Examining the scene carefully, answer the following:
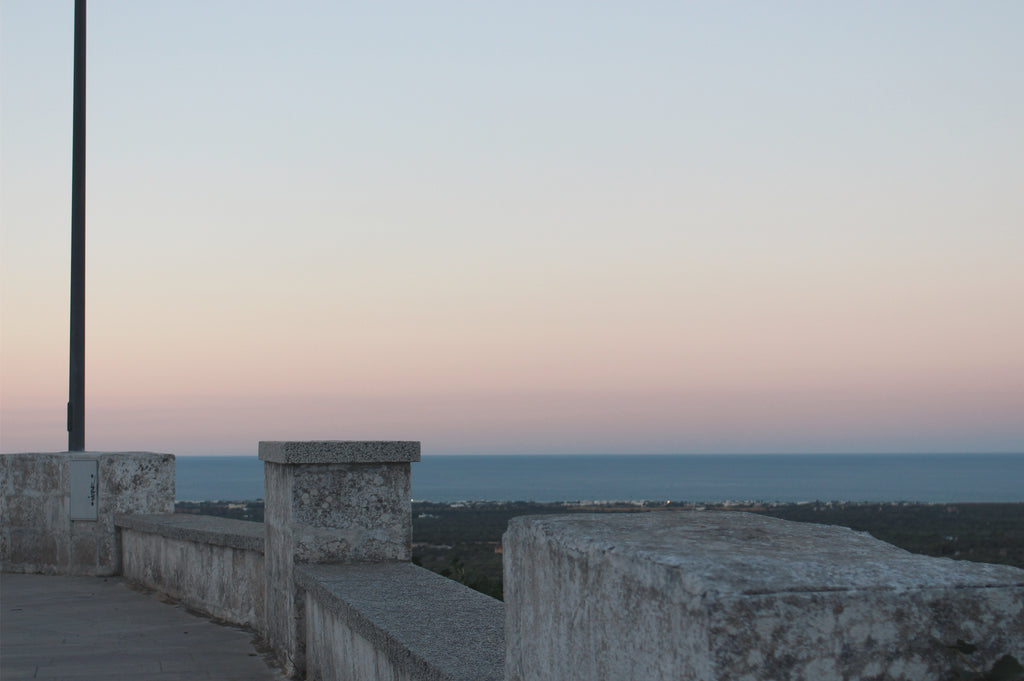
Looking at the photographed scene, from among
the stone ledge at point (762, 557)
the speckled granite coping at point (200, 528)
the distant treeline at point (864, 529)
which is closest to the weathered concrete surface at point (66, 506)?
the speckled granite coping at point (200, 528)

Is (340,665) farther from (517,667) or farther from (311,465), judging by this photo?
(517,667)

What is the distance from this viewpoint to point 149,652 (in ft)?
20.6

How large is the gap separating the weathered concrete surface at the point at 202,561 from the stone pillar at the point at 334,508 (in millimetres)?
1076

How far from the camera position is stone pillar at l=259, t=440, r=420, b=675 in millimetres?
5523

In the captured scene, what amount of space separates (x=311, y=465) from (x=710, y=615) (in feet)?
14.3

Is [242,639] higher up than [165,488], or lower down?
lower down

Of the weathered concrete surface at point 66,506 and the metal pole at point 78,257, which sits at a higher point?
the metal pole at point 78,257

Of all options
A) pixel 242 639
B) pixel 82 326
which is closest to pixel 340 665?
pixel 242 639

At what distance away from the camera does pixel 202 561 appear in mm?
7727

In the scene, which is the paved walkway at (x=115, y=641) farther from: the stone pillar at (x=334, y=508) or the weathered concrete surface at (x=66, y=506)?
the weathered concrete surface at (x=66, y=506)

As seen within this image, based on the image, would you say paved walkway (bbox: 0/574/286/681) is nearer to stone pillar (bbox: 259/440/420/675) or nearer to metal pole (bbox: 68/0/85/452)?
stone pillar (bbox: 259/440/420/675)

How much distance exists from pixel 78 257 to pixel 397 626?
8.52m

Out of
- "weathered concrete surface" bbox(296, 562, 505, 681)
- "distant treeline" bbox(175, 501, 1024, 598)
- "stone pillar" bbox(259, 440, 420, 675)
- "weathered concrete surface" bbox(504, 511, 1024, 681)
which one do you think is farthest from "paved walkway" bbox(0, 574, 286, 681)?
"weathered concrete surface" bbox(504, 511, 1024, 681)

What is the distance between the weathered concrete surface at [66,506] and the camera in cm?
980
